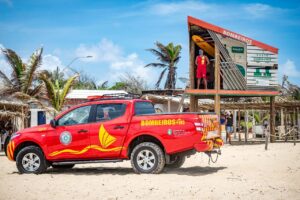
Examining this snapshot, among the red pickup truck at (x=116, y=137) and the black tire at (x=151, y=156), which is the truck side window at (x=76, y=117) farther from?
the black tire at (x=151, y=156)

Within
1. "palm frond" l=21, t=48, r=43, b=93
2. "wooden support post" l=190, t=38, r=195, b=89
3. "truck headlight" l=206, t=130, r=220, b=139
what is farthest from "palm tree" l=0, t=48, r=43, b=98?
"truck headlight" l=206, t=130, r=220, b=139

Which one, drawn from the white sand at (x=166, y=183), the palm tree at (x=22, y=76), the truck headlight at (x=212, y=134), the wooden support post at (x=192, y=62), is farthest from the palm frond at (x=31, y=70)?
the truck headlight at (x=212, y=134)

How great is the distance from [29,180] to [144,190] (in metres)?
3.15

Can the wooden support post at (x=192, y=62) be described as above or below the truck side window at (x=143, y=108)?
above

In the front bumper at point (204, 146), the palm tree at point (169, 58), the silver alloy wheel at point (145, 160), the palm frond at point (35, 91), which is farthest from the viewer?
the palm tree at point (169, 58)

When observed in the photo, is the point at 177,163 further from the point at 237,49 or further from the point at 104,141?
the point at 237,49

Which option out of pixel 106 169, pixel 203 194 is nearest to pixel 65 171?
pixel 106 169

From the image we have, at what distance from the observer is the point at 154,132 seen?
10820mm

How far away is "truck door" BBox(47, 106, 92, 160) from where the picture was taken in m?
11.3

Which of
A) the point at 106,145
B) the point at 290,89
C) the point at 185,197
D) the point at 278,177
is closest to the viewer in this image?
the point at 185,197

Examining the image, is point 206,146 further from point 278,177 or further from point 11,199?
point 11,199

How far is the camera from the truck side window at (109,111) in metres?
11.3

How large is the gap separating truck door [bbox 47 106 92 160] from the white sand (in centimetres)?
53

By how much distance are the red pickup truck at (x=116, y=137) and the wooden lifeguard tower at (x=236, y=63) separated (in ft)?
37.3
